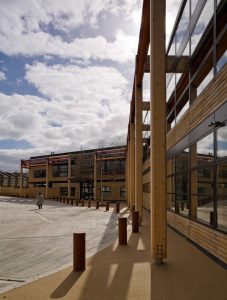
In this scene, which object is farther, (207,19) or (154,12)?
(207,19)

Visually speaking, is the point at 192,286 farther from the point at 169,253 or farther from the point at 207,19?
A: the point at 207,19

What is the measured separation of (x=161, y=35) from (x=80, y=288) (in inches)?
248

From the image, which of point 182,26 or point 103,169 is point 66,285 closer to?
point 182,26

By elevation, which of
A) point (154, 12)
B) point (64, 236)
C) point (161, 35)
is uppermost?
point (154, 12)

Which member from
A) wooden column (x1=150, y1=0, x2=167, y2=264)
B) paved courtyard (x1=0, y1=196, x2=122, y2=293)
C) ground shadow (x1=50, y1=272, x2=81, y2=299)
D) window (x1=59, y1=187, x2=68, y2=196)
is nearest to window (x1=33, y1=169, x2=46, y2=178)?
window (x1=59, y1=187, x2=68, y2=196)

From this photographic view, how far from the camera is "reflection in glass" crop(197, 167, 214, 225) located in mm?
9336

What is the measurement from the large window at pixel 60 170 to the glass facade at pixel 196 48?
45.8 meters

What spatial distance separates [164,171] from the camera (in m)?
8.65

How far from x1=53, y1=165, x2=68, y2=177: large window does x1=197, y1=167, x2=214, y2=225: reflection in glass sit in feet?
165

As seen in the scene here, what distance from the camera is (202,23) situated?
34.8 feet

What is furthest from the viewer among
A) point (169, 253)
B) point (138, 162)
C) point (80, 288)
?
point (138, 162)

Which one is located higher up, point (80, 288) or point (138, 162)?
point (138, 162)

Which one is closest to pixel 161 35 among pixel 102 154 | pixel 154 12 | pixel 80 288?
pixel 154 12

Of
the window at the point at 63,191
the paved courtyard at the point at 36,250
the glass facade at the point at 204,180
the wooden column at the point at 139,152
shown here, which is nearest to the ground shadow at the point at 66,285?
the paved courtyard at the point at 36,250
